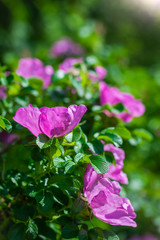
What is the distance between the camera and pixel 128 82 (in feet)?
6.52

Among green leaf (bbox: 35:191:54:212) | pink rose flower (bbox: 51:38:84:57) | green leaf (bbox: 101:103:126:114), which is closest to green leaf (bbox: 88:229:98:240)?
green leaf (bbox: 35:191:54:212)

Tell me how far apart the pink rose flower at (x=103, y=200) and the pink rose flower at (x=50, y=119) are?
11cm

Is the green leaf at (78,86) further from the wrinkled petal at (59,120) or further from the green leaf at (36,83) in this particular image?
the wrinkled petal at (59,120)

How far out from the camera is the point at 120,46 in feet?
7.04

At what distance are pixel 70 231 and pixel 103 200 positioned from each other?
0.33ft

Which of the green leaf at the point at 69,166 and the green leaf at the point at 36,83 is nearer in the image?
the green leaf at the point at 69,166

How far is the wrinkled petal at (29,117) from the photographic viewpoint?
2.27ft

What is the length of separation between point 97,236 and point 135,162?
1217 millimetres

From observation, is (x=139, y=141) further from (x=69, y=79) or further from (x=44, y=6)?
(x=44, y=6)

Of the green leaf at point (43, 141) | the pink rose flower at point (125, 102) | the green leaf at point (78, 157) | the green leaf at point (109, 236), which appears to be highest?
the green leaf at point (43, 141)

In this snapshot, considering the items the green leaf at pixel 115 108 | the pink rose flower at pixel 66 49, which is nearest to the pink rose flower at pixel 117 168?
the green leaf at pixel 115 108

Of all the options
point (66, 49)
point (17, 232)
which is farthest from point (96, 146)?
point (66, 49)

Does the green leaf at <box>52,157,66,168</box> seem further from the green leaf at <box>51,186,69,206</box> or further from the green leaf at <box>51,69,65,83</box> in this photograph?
the green leaf at <box>51,69,65,83</box>

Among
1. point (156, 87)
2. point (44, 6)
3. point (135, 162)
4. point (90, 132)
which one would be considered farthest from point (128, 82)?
point (44, 6)
